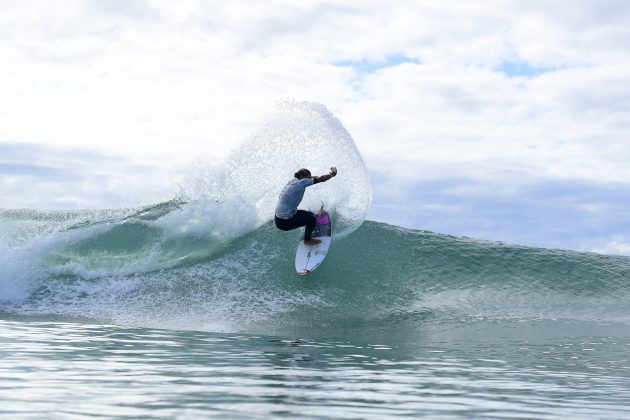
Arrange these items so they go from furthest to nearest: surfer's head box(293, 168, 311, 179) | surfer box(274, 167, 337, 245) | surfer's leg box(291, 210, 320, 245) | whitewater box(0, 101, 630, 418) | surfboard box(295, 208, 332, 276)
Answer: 1. surfboard box(295, 208, 332, 276)
2. surfer's leg box(291, 210, 320, 245)
3. surfer's head box(293, 168, 311, 179)
4. surfer box(274, 167, 337, 245)
5. whitewater box(0, 101, 630, 418)

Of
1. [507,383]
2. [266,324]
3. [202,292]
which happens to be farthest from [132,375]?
[202,292]

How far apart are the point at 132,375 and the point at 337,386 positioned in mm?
1688

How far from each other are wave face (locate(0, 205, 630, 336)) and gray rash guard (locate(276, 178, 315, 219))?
1.17 m

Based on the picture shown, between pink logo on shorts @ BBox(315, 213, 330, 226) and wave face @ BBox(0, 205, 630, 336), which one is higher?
pink logo on shorts @ BBox(315, 213, 330, 226)

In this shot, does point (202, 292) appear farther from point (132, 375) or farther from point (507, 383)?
point (507, 383)

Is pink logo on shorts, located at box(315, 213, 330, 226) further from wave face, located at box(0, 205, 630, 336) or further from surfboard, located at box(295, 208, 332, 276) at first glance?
wave face, located at box(0, 205, 630, 336)

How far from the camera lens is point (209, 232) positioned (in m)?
13.9

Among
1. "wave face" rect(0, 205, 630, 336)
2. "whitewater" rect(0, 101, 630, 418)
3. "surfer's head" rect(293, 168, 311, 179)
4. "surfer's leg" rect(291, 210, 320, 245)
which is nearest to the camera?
"whitewater" rect(0, 101, 630, 418)

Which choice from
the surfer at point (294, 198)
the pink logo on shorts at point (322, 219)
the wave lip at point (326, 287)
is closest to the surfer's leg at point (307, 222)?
the surfer at point (294, 198)

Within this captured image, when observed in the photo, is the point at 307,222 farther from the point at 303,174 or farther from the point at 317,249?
the point at 303,174

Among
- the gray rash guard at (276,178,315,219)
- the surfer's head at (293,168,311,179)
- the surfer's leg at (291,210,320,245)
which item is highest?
the surfer's head at (293,168,311,179)

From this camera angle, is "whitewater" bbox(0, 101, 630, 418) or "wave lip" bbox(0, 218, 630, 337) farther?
"wave lip" bbox(0, 218, 630, 337)

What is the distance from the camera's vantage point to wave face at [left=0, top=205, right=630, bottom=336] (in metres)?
11.3

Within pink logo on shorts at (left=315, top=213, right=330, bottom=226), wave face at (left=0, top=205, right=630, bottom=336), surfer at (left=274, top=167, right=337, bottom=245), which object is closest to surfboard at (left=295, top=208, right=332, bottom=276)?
pink logo on shorts at (left=315, top=213, right=330, bottom=226)
